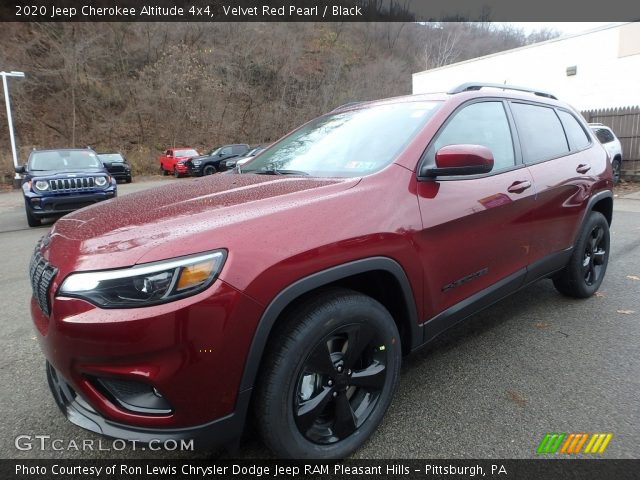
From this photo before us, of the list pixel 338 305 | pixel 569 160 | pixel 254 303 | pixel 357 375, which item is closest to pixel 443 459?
pixel 357 375

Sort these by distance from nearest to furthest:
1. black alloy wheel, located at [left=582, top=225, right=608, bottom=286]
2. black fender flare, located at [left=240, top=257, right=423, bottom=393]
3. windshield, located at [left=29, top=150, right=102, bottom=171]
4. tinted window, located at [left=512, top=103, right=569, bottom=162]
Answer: black fender flare, located at [left=240, top=257, right=423, bottom=393] < tinted window, located at [left=512, top=103, right=569, bottom=162] < black alloy wheel, located at [left=582, top=225, right=608, bottom=286] < windshield, located at [left=29, top=150, right=102, bottom=171]

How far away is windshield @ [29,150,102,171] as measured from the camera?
928cm

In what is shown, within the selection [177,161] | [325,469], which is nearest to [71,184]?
[325,469]

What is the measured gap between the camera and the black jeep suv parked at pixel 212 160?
70.7 feet

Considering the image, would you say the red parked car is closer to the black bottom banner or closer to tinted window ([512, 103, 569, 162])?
tinted window ([512, 103, 569, 162])

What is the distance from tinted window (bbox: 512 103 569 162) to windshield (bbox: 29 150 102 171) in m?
9.12

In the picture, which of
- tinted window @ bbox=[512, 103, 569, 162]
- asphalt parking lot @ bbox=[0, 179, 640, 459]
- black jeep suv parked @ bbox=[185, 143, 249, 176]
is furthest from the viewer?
black jeep suv parked @ bbox=[185, 143, 249, 176]

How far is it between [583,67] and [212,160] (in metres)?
16.9

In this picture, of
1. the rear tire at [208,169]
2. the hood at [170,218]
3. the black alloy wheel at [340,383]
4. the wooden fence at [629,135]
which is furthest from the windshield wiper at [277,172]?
the rear tire at [208,169]

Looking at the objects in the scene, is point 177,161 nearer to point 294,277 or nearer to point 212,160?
point 212,160

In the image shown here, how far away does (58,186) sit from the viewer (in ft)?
27.8

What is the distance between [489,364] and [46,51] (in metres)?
36.2

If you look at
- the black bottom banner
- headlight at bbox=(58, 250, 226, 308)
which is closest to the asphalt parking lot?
the black bottom banner

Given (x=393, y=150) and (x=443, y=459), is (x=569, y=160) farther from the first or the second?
(x=443, y=459)
